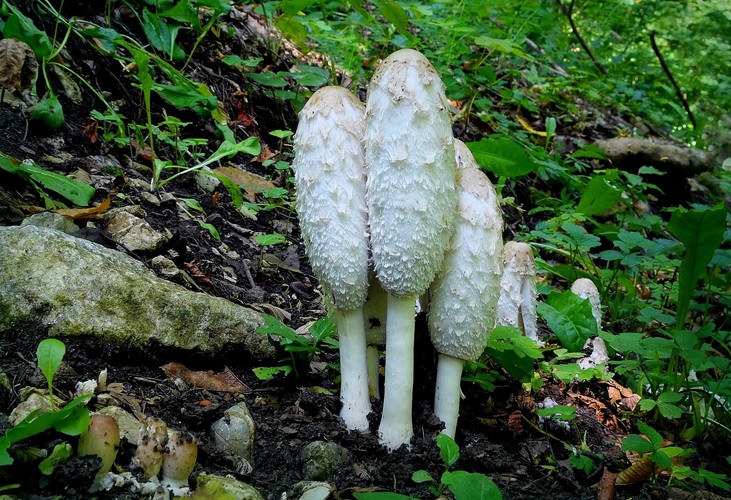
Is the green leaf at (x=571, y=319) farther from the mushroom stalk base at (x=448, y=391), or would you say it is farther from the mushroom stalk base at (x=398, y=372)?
the mushroom stalk base at (x=398, y=372)

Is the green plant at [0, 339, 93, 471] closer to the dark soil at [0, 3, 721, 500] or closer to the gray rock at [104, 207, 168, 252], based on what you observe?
the dark soil at [0, 3, 721, 500]

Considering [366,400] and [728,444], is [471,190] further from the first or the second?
[728,444]

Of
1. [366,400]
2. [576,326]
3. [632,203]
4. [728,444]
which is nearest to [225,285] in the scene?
[366,400]

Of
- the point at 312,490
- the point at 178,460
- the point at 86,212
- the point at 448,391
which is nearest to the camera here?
the point at 178,460

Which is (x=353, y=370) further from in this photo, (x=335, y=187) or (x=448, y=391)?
(x=335, y=187)

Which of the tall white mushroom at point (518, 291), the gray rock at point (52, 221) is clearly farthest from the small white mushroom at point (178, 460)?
the tall white mushroom at point (518, 291)

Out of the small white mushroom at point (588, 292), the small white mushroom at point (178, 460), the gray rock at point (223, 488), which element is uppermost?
the small white mushroom at point (178, 460)

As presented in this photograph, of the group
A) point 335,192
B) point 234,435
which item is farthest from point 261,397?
point 335,192
